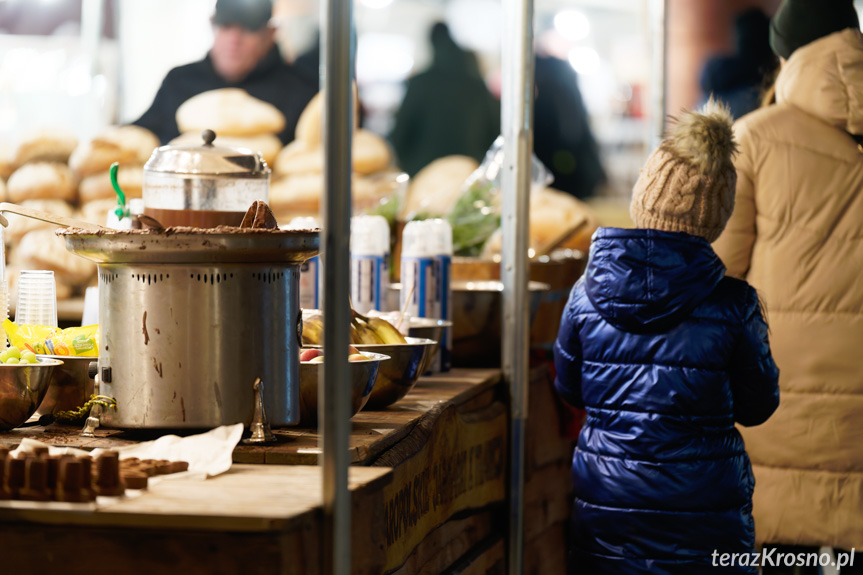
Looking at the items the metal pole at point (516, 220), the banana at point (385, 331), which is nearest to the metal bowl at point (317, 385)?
the banana at point (385, 331)

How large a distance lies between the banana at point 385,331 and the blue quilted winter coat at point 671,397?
0.51 metres

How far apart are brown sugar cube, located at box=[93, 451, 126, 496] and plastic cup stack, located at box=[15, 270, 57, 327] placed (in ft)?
2.78

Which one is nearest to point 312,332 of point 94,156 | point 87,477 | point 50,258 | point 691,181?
point 87,477

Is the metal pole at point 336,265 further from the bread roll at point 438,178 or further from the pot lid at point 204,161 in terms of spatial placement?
the bread roll at point 438,178

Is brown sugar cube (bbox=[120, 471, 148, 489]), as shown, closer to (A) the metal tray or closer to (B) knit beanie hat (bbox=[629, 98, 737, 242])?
(A) the metal tray

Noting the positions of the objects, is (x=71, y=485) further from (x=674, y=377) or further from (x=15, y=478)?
(x=674, y=377)

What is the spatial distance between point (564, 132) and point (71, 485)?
4.38 m

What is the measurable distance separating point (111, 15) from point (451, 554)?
10.9 ft

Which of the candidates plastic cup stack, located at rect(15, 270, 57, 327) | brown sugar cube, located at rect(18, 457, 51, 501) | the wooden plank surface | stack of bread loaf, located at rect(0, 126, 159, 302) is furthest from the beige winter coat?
stack of bread loaf, located at rect(0, 126, 159, 302)

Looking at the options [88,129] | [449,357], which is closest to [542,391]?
[449,357]

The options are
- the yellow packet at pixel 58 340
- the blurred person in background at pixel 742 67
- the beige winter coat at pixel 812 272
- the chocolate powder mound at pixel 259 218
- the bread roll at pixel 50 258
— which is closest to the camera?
the chocolate powder mound at pixel 259 218

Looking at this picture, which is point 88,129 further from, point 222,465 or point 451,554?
point 222,465

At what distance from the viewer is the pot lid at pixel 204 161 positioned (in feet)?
6.62

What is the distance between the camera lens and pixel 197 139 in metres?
4.35
